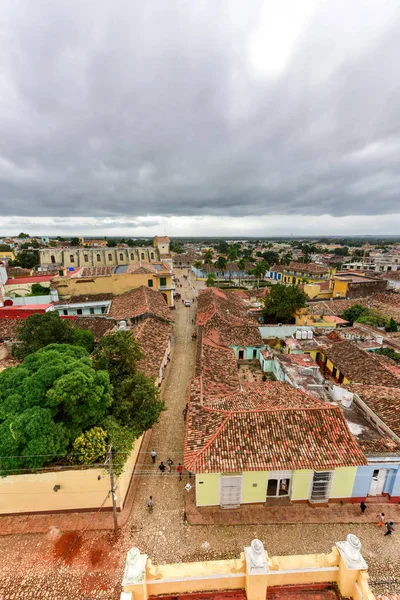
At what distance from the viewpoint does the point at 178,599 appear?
19.4 feet

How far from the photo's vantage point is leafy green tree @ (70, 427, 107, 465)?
1116 centimetres

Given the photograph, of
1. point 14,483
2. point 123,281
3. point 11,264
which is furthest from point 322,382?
point 11,264

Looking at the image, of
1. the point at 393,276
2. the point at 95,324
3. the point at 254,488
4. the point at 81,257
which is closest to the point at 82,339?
the point at 95,324

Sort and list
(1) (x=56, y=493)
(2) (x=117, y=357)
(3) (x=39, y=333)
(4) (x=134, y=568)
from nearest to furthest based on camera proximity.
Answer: (4) (x=134, y=568)
(1) (x=56, y=493)
(2) (x=117, y=357)
(3) (x=39, y=333)

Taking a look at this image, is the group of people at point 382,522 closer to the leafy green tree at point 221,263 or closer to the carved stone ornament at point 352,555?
the carved stone ornament at point 352,555

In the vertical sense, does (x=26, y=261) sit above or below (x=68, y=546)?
above

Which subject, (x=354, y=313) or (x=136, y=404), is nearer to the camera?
(x=136, y=404)

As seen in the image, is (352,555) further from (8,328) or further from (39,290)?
(39,290)

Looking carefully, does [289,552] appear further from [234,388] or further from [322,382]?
[322,382]

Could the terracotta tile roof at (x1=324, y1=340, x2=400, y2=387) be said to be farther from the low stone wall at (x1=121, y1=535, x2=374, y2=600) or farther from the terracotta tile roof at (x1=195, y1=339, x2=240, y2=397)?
the low stone wall at (x1=121, y1=535, x2=374, y2=600)

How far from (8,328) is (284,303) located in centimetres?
2770

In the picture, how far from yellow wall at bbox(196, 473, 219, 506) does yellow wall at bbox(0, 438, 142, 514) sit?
3.48m

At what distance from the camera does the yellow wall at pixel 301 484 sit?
12188 millimetres

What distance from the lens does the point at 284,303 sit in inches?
1228
